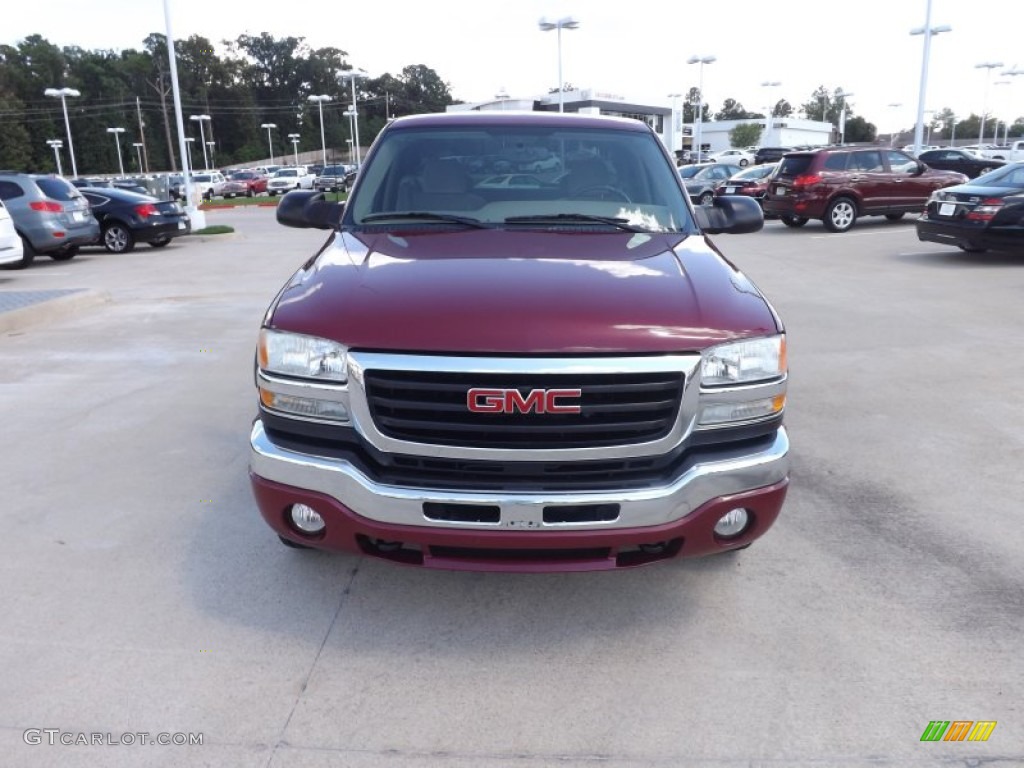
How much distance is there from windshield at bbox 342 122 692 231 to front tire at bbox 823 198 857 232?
14598mm

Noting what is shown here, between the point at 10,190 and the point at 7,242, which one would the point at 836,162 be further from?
the point at 10,190

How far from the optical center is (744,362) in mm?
2855

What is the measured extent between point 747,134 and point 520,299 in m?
92.6

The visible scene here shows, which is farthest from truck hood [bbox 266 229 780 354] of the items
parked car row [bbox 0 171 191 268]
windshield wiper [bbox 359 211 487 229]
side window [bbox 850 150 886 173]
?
side window [bbox 850 150 886 173]

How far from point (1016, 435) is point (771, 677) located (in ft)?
10.9

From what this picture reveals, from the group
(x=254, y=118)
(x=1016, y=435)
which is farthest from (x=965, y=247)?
(x=254, y=118)

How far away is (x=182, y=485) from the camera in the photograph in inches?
177

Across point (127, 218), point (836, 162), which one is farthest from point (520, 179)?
point (836, 162)

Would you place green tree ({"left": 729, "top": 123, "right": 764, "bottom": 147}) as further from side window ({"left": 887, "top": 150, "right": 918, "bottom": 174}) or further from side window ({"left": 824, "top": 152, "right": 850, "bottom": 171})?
side window ({"left": 824, "top": 152, "right": 850, "bottom": 171})

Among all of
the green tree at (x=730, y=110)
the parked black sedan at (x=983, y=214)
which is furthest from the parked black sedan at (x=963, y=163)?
the green tree at (x=730, y=110)

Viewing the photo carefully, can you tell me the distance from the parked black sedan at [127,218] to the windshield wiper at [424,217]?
14.7 metres

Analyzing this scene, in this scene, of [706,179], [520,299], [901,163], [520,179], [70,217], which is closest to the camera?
[520,299]

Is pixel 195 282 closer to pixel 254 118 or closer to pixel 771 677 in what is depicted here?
pixel 771 677

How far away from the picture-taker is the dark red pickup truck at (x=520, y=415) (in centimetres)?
266
